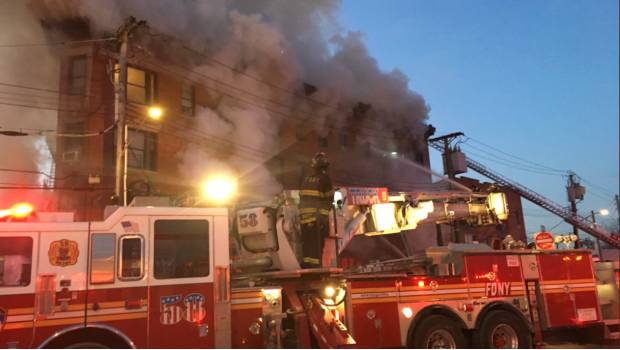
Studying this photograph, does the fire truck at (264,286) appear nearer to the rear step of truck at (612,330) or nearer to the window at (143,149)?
the rear step of truck at (612,330)

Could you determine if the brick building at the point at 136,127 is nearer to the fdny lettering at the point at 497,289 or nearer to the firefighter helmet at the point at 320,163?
the firefighter helmet at the point at 320,163

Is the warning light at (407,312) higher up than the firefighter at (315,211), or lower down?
lower down

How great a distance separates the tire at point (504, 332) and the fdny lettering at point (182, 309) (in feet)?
13.7

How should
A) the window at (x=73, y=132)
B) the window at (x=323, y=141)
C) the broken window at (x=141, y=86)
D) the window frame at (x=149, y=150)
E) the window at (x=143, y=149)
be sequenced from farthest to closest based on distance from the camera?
the window at (x=323, y=141)
the broken window at (x=141, y=86)
the window frame at (x=149, y=150)
the window at (x=143, y=149)
the window at (x=73, y=132)

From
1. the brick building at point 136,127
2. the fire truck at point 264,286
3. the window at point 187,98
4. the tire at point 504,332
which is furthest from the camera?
the window at point 187,98

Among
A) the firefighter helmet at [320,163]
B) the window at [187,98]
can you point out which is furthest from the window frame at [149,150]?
the firefighter helmet at [320,163]

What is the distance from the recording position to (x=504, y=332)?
25.9 ft

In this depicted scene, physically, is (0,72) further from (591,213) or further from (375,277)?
(591,213)

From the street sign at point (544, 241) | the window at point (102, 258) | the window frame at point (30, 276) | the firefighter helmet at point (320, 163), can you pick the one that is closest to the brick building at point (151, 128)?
the street sign at point (544, 241)

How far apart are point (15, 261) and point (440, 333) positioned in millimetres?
5405

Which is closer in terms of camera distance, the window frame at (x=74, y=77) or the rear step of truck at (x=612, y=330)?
the rear step of truck at (x=612, y=330)

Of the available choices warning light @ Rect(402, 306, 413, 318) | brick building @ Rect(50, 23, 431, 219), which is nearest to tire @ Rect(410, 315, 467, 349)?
warning light @ Rect(402, 306, 413, 318)

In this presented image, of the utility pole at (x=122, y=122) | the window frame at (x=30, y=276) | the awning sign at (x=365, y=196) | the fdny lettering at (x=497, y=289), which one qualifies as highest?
the utility pole at (x=122, y=122)

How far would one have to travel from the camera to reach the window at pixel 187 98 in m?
19.9
